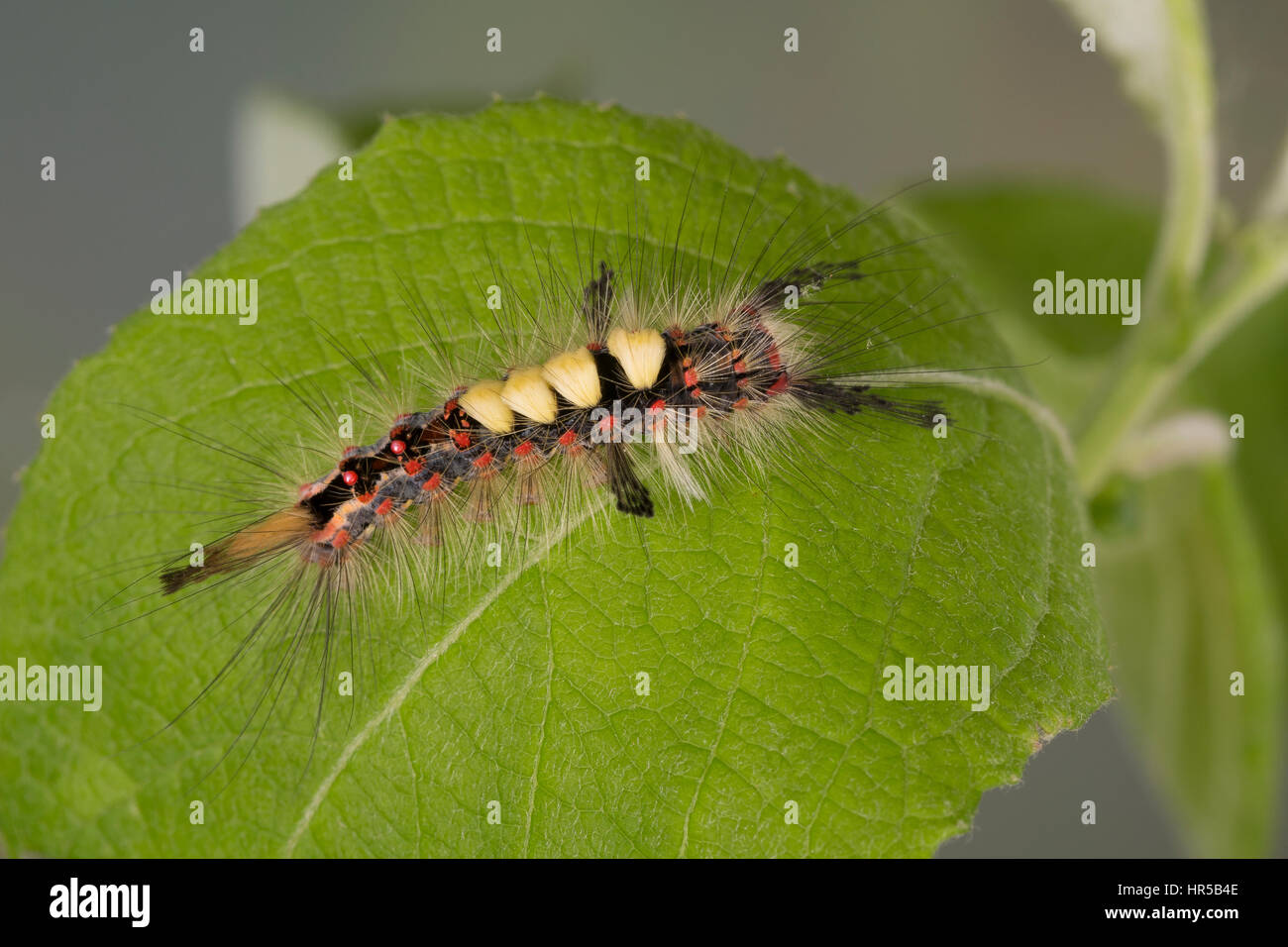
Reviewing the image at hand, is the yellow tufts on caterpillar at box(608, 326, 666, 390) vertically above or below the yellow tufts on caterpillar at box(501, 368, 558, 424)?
above

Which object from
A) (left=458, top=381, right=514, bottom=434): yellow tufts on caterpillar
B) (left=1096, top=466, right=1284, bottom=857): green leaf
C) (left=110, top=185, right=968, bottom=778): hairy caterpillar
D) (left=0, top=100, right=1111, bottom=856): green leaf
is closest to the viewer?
(left=0, top=100, right=1111, bottom=856): green leaf

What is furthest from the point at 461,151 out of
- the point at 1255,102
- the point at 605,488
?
the point at 1255,102

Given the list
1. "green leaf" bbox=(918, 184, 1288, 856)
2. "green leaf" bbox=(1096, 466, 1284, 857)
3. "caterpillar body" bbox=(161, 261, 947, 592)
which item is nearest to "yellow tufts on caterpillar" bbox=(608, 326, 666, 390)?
"caterpillar body" bbox=(161, 261, 947, 592)

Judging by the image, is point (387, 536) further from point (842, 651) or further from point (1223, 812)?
point (1223, 812)

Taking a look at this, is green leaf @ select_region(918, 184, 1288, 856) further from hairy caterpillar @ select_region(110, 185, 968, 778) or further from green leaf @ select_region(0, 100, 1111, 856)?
green leaf @ select_region(0, 100, 1111, 856)

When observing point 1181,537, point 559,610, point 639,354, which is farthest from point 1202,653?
point 559,610
